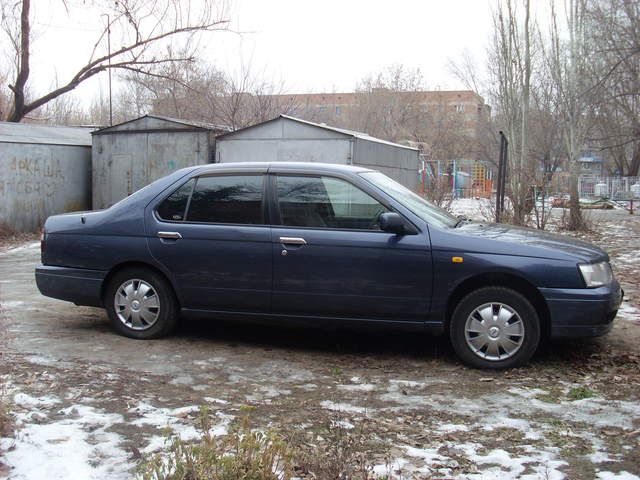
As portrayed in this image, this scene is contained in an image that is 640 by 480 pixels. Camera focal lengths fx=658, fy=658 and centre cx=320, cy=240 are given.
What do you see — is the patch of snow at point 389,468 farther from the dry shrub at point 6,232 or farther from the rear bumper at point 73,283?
the dry shrub at point 6,232

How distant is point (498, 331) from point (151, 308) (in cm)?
296

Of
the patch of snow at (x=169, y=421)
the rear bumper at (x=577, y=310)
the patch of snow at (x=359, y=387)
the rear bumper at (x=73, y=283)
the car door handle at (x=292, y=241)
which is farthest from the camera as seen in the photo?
the rear bumper at (x=73, y=283)

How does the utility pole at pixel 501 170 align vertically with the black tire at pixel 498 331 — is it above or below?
above

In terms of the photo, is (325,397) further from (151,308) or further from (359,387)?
(151,308)

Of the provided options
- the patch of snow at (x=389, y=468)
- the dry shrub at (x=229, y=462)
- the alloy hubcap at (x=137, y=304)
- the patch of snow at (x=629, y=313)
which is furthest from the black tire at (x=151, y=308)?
the patch of snow at (x=629, y=313)

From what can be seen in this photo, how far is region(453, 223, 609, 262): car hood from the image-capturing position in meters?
5.00

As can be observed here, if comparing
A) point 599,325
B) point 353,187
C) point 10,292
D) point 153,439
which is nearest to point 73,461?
point 153,439

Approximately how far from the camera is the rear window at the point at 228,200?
562cm

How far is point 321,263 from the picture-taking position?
208 inches

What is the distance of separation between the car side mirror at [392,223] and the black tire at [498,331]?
2.42 ft

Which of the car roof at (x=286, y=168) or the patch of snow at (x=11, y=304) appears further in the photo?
the patch of snow at (x=11, y=304)

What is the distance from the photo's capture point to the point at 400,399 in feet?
14.5

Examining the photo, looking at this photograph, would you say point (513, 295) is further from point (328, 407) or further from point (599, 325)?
point (328, 407)

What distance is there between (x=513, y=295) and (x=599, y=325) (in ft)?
2.21
